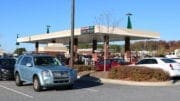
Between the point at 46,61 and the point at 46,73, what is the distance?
198 centimetres

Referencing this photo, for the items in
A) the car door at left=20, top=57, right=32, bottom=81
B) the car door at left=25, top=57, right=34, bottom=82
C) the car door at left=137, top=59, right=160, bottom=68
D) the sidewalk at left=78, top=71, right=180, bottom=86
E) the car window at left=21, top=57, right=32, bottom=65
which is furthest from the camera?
the car door at left=137, top=59, right=160, bottom=68

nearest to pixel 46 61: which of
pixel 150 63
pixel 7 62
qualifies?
pixel 7 62

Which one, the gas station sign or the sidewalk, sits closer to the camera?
the sidewalk

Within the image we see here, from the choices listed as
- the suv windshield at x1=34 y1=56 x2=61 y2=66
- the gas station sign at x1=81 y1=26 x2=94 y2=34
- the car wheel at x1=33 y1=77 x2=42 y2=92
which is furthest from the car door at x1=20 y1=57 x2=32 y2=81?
the gas station sign at x1=81 y1=26 x2=94 y2=34

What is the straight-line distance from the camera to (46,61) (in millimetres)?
20891

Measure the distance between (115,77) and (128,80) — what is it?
5.00 feet

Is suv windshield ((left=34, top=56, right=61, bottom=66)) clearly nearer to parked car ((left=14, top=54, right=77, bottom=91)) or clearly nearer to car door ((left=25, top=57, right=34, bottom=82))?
parked car ((left=14, top=54, right=77, bottom=91))

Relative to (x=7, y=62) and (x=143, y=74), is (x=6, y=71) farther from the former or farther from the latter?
(x=143, y=74)

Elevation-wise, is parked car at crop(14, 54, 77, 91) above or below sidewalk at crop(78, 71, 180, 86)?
above

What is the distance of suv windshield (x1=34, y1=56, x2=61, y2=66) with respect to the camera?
20.6 m

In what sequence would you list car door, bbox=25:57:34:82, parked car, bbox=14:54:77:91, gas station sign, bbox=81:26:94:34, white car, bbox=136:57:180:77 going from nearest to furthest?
parked car, bbox=14:54:77:91
car door, bbox=25:57:34:82
white car, bbox=136:57:180:77
gas station sign, bbox=81:26:94:34

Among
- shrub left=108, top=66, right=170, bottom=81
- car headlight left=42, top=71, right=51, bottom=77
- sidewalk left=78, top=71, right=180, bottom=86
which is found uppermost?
car headlight left=42, top=71, right=51, bottom=77

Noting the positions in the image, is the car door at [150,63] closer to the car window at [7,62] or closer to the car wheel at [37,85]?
the car window at [7,62]

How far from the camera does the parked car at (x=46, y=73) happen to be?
18969mm
